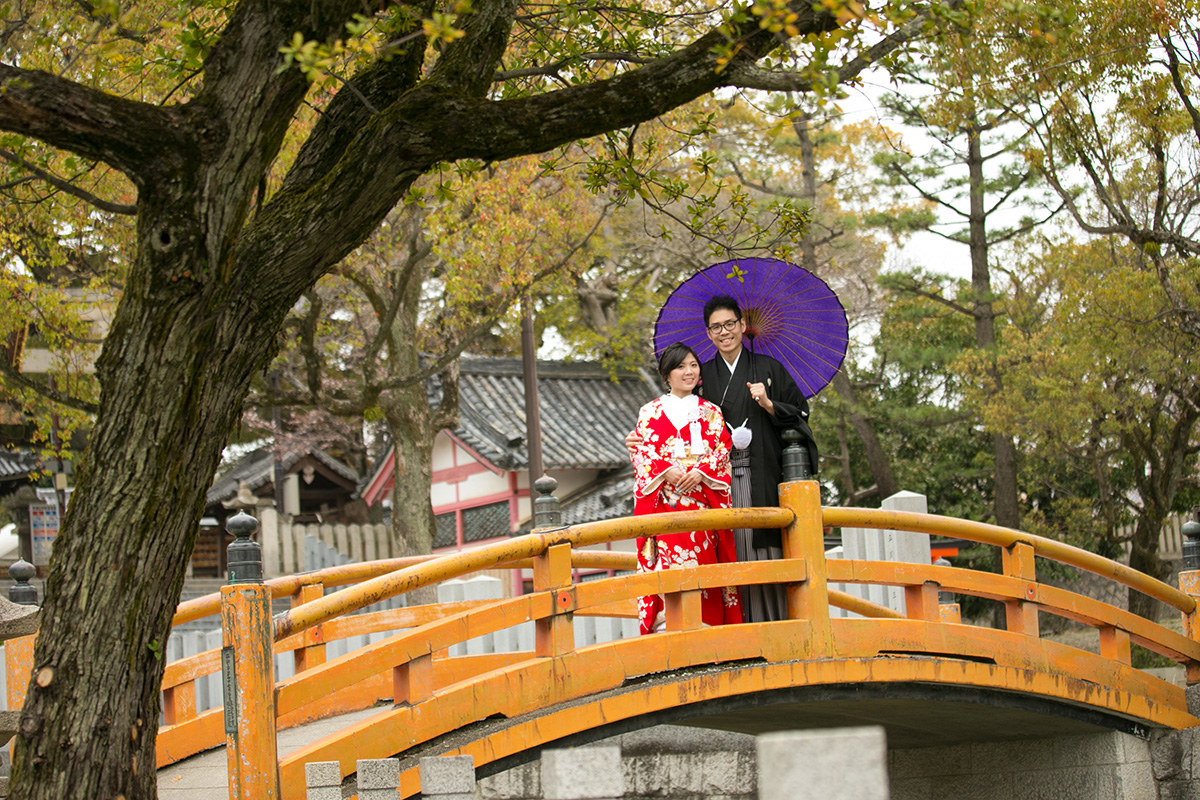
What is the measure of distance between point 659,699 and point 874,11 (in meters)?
3.14

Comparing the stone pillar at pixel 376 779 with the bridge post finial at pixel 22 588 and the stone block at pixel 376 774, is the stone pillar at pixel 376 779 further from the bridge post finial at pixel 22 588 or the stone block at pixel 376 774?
the bridge post finial at pixel 22 588

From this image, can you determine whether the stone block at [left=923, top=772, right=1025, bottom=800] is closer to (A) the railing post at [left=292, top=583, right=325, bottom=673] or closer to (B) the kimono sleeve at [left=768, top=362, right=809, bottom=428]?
(B) the kimono sleeve at [left=768, top=362, right=809, bottom=428]

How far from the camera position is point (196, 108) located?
434 cm

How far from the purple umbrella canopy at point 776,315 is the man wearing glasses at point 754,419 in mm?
83

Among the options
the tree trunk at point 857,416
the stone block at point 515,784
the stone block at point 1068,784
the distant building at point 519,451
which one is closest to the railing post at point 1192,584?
the stone block at point 1068,784

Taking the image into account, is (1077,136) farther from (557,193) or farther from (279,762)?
(279,762)

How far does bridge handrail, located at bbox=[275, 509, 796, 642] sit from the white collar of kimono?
56 cm

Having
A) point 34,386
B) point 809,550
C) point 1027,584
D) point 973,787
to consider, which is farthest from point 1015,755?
point 34,386

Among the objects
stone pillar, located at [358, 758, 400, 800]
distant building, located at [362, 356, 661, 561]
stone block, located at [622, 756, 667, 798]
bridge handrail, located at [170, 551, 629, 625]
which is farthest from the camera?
distant building, located at [362, 356, 661, 561]

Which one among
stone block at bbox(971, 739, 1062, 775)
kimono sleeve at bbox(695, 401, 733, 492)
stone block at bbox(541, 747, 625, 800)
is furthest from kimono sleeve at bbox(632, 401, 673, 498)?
stone block at bbox(971, 739, 1062, 775)

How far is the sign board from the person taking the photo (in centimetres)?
1838

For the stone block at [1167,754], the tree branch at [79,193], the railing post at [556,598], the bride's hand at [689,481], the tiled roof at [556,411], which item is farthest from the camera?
the tiled roof at [556,411]

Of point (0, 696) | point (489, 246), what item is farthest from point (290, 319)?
point (0, 696)

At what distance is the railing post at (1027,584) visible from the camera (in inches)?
261
